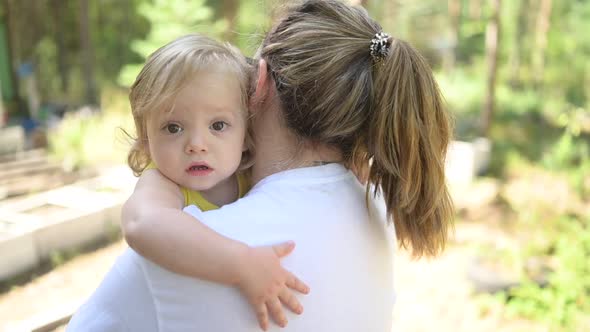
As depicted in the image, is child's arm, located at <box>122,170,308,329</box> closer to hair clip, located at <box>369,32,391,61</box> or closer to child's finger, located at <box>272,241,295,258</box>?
child's finger, located at <box>272,241,295,258</box>

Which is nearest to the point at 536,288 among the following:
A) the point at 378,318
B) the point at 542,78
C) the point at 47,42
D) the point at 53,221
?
the point at 378,318

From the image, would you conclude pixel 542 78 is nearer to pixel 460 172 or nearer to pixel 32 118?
pixel 460 172

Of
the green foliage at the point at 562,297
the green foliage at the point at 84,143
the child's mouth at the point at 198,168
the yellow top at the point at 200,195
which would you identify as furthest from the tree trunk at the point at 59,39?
the child's mouth at the point at 198,168

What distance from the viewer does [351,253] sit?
3.45 feet

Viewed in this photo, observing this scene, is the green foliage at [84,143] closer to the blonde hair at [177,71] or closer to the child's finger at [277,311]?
the blonde hair at [177,71]

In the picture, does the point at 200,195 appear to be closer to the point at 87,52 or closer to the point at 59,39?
the point at 87,52

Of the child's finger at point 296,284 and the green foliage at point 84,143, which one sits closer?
the child's finger at point 296,284

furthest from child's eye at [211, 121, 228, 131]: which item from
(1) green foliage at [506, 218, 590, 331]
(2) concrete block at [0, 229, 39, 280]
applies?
(2) concrete block at [0, 229, 39, 280]

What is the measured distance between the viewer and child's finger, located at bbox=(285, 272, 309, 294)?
94 centimetres

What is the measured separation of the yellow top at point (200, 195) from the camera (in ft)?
3.92

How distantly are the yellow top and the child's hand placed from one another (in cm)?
31

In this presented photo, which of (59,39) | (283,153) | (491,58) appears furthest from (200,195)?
(59,39)

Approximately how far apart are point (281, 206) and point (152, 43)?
7.34 metres

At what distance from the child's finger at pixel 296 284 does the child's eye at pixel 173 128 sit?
396mm
